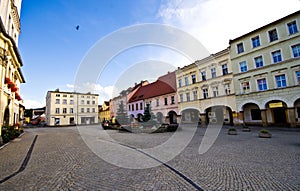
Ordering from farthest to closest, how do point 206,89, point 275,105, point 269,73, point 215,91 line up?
point 206,89
point 215,91
point 269,73
point 275,105

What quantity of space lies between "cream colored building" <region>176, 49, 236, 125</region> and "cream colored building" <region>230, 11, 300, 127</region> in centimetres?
123

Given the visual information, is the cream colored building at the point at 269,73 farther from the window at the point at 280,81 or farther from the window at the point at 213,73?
the window at the point at 213,73

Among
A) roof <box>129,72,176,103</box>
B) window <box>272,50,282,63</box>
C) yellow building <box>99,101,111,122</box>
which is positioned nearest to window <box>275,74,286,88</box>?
window <box>272,50,282,63</box>

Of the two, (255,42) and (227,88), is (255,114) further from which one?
(255,42)

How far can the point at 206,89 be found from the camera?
26.8 metres

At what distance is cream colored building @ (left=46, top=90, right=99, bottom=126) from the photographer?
162ft

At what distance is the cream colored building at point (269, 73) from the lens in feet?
58.3

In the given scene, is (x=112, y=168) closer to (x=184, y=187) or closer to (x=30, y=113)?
(x=184, y=187)

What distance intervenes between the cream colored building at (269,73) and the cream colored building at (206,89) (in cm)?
123

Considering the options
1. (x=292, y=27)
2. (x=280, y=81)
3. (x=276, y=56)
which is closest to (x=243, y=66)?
(x=276, y=56)

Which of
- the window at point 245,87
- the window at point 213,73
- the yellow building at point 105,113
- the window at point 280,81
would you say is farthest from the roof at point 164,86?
the yellow building at point 105,113

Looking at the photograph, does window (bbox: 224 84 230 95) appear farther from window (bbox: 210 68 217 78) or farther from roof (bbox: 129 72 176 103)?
roof (bbox: 129 72 176 103)

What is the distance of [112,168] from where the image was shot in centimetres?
576

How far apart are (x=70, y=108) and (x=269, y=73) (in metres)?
52.7
